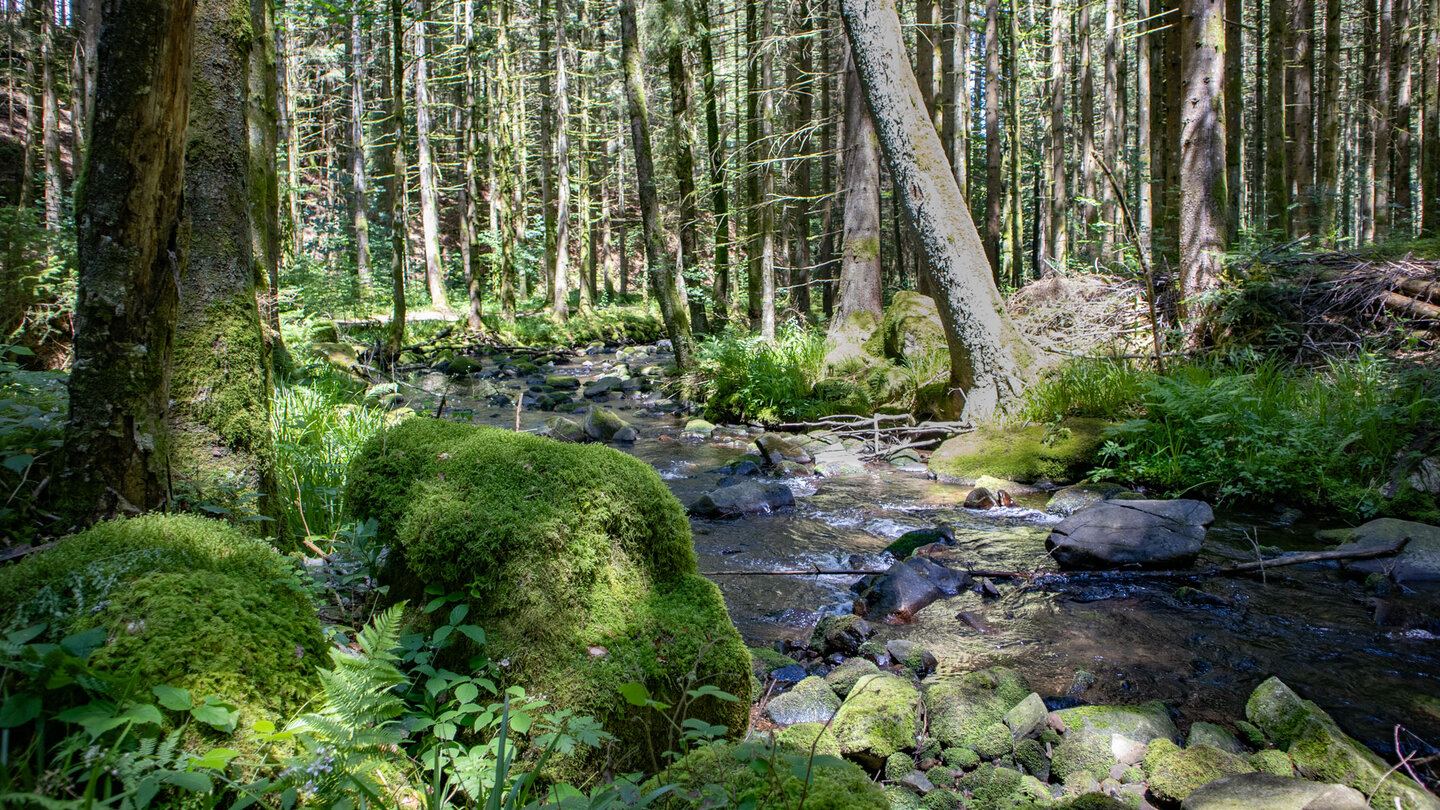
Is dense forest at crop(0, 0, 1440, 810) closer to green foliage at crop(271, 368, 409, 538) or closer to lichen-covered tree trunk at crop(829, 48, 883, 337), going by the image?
green foliage at crop(271, 368, 409, 538)

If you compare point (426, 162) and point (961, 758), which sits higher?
point (426, 162)

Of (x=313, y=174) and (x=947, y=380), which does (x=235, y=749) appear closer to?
(x=947, y=380)

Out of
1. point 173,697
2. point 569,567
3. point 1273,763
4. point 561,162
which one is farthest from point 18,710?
point 561,162

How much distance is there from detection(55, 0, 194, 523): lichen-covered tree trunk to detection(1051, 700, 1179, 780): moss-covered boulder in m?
3.50

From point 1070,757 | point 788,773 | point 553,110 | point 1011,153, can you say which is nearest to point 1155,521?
point 1070,757

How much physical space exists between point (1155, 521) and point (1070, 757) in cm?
273

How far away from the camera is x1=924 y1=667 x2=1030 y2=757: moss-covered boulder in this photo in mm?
2859

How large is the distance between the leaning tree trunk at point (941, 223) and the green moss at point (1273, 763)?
548 centimetres

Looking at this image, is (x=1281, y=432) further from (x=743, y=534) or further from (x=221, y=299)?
(x=221, y=299)

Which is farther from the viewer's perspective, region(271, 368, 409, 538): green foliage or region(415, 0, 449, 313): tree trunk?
region(415, 0, 449, 313): tree trunk

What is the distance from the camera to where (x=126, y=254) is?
97.2 inches

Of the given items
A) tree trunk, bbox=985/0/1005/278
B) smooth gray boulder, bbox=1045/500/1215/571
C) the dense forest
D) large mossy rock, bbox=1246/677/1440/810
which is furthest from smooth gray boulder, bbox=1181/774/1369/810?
tree trunk, bbox=985/0/1005/278

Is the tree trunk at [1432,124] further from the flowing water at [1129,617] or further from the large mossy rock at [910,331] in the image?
the flowing water at [1129,617]

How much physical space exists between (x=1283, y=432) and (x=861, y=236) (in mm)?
7062
